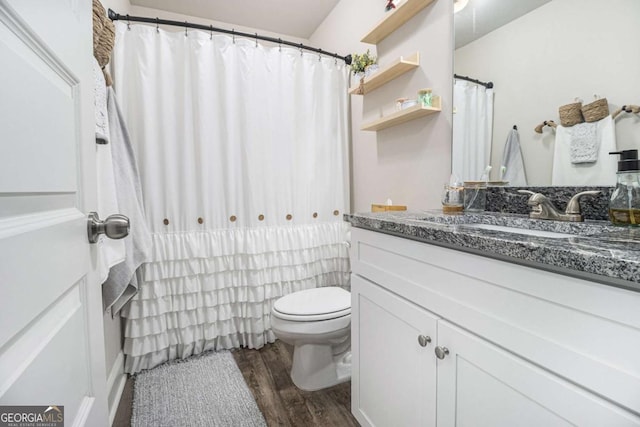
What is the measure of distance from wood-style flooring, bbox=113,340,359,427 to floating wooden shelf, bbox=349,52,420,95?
1715 mm

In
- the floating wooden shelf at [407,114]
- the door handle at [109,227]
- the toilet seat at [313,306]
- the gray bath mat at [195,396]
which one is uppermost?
the floating wooden shelf at [407,114]

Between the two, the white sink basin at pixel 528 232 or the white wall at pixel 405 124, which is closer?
the white sink basin at pixel 528 232

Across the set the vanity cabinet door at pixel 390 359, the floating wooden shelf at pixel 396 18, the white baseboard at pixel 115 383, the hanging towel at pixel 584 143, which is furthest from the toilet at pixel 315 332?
the floating wooden shelf at pixel 396 18

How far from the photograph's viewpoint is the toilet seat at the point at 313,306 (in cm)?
153

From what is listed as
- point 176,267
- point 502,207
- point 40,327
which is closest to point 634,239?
point 502,207

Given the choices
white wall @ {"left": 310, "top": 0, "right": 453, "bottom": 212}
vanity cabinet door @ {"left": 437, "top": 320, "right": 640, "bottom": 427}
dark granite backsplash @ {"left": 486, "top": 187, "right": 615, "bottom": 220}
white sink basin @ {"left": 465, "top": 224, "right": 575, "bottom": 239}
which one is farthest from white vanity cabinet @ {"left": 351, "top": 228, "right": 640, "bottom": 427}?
white wall @ {"left": 310, "top": 0, "right": 453, "bottom": 212}

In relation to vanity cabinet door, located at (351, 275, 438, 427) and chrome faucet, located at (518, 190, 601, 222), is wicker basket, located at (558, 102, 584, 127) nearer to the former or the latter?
chrome faucet, located at (518, 190, 601, 222)

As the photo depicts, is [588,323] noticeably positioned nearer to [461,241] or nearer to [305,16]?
[461,241]

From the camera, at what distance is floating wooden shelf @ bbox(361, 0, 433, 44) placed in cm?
150

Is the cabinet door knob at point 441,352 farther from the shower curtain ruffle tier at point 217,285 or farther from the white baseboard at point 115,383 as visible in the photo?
the white baseboard at point 115,383

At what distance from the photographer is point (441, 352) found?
83 cm

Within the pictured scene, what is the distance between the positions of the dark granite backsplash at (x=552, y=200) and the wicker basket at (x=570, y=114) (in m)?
0.23

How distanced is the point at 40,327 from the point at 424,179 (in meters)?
1.57

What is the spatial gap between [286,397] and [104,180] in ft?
4.36
